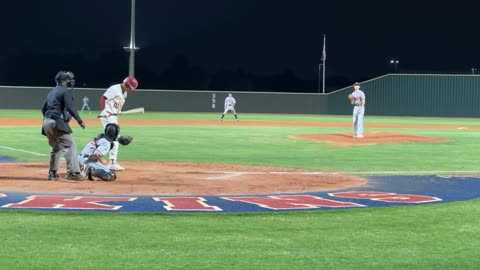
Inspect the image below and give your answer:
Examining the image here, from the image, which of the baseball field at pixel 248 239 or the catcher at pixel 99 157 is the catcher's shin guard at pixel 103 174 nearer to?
the catcher at pixel 99 157

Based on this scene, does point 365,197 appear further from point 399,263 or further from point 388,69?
point 388,69

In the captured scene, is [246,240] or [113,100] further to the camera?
[113,100]

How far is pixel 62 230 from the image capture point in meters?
Result: 6.75

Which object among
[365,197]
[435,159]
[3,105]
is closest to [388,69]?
[3,105]

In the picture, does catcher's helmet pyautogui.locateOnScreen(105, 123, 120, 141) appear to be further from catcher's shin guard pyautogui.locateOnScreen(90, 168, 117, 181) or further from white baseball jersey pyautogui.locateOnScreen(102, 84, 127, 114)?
white baseball jersey pyautogui.locateOnScreen(102, 84, 127, 114)

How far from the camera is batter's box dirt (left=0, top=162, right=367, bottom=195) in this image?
33.4 feet

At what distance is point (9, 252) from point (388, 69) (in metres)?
73.4

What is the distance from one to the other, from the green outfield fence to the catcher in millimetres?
46059

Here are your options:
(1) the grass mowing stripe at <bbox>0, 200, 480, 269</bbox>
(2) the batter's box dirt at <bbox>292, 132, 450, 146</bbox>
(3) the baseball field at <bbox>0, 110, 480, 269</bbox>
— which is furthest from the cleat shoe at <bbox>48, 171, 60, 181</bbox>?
(2) the batter's box dirt at <bbox>292, 132, 450, 146</bbox>

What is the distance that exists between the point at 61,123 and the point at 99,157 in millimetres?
871

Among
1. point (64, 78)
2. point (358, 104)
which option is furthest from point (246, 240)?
point (358, 104)

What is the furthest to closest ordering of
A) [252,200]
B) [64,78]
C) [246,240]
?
[64,78] → [252,200] → [246,240]

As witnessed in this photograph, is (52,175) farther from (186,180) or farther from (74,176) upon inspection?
(186,180)

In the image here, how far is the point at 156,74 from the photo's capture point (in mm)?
78312
